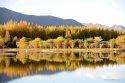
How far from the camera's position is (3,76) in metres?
12.8

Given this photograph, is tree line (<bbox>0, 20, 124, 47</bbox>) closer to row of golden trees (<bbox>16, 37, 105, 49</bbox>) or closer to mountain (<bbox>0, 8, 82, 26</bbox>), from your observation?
row of golden trees (<bbox>16, 37, 105, 49</bbox>)

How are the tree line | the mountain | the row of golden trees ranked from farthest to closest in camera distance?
the mountain < the tree line < the row of golden trees

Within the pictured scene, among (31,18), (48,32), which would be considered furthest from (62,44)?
(31,18)

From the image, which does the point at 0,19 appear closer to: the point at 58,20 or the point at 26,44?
the point at 58,20

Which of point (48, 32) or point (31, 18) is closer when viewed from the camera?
point (48, 32)

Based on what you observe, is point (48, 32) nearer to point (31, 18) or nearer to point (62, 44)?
point (62, 44)

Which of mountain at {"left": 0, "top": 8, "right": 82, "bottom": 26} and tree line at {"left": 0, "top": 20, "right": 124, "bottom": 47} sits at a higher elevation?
mountain at {"left": 0, "top": 8, "right": 82, "bottom": 26}

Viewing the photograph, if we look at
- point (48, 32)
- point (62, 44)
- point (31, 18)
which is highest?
point (31, 18)

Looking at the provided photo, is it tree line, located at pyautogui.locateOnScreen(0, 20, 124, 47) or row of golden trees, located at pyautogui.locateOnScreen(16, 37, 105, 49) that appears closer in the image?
row of golden trees, located at pyautogui.locateOnScreen(16, 37, 105, 49)

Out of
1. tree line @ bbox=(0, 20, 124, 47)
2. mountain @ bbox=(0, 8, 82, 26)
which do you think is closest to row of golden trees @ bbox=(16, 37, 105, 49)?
tree line @ bbox=(0, 20, 124, 47)

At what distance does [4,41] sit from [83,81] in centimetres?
2166

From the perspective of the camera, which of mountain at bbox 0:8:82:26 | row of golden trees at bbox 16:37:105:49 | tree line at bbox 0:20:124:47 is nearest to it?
row of golden trees at bbox 16:37:105:49

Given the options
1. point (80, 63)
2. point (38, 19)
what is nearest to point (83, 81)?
point (80, 63)

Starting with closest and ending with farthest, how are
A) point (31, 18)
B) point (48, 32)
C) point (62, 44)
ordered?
point (62, 44) < point (48, 32) < point (31, 18)
